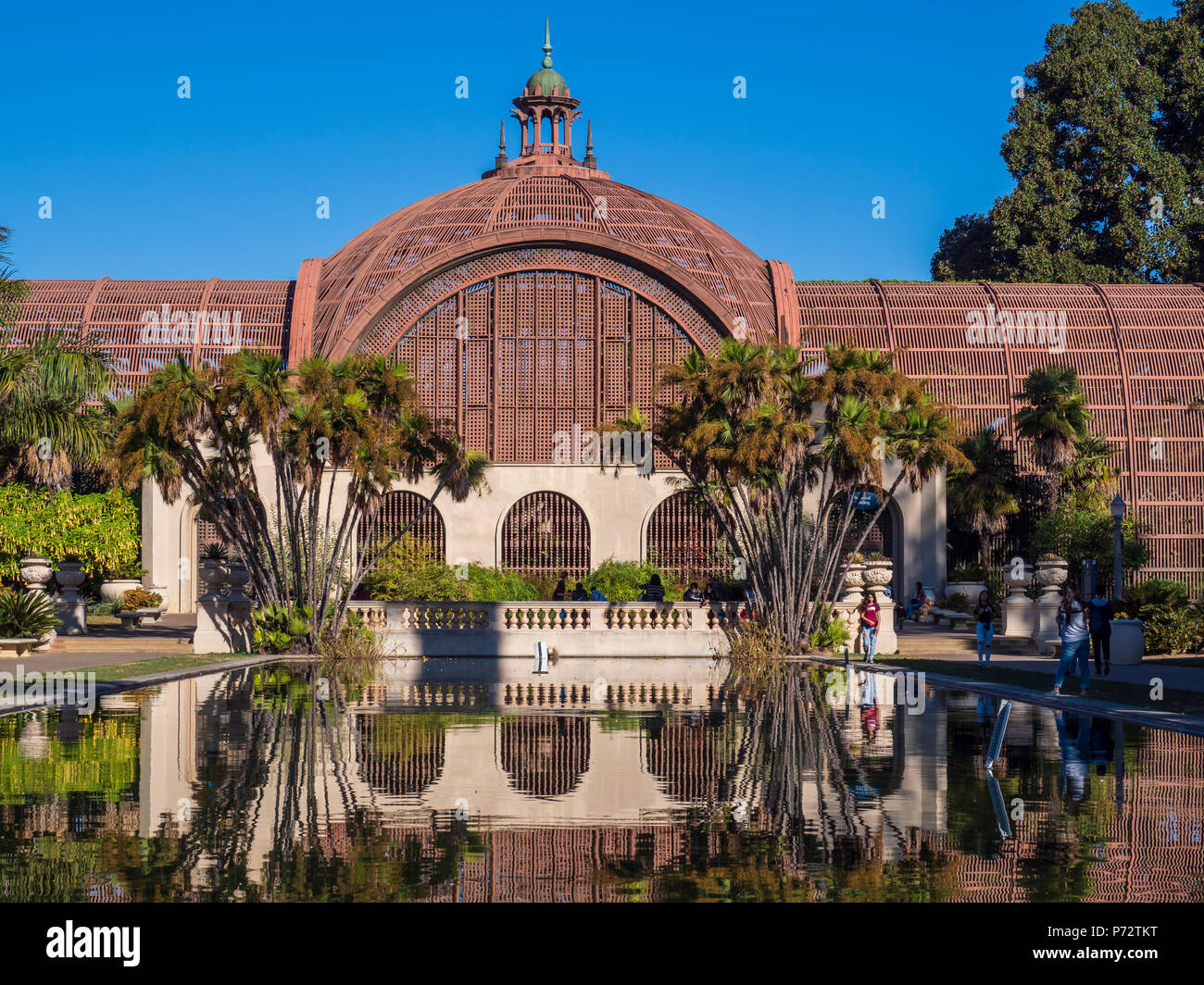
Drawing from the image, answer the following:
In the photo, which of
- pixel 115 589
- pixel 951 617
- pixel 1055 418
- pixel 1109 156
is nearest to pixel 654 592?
pixel 951 617

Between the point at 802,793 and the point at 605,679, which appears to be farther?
the point at 605,679

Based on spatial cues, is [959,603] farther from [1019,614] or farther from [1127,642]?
[1127,642]

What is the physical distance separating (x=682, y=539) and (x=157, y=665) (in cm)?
2096

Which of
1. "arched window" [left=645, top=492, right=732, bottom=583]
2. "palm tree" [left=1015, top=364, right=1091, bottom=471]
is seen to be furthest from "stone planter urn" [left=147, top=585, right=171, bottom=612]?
"palm tree" [left=1015, top=364, right=1091, bottom=471]

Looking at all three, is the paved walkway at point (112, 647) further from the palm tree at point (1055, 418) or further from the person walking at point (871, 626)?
the palm tree at point (1055, 418)

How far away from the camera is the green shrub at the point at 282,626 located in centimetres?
2967

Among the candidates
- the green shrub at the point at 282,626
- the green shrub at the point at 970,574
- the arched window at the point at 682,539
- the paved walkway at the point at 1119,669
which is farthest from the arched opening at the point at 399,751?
the green shrub at the point at 970,574

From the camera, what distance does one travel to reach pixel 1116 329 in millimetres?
47719

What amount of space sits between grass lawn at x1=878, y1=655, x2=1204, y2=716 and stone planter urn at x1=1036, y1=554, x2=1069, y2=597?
4.44 m

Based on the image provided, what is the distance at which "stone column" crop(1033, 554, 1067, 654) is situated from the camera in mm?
33438

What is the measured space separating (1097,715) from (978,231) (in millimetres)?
52189

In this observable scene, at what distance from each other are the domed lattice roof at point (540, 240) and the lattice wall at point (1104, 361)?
334cm

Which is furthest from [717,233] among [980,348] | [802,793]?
[802,793]
